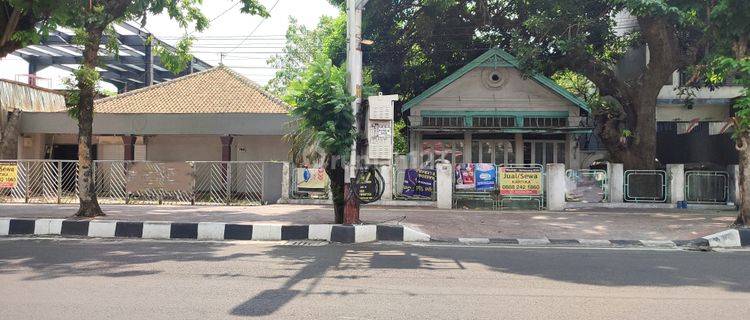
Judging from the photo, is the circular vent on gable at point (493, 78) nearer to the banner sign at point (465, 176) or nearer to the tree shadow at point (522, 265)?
the banner sign at point (465, 176)

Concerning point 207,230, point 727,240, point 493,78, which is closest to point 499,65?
point 493,78

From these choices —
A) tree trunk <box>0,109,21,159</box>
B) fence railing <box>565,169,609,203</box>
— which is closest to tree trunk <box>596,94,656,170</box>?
fence railing <box>565,169,609,203</box>

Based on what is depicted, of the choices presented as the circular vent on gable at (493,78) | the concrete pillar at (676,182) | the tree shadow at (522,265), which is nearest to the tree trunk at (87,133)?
the tree shadow at (522,265)

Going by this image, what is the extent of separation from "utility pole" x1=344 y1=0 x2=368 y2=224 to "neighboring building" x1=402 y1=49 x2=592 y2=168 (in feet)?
27.6

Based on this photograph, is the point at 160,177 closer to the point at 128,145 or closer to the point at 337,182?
the point at 128,145

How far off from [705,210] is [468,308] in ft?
42.1

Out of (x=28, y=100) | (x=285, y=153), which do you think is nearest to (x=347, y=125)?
(x=285, y=153)

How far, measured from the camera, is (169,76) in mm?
37906

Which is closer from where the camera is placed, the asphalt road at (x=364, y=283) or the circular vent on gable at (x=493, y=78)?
the asphalt road at (x=364, y=283)

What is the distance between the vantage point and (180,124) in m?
18.9

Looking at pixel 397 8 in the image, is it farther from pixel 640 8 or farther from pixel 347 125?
pixel 347 125

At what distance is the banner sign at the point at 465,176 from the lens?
15164 millimetres

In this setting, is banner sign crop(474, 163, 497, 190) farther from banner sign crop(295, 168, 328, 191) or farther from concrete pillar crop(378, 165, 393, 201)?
banner sign crop(295, 168, 328, 191)

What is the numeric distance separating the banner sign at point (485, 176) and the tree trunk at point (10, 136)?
1676cm
